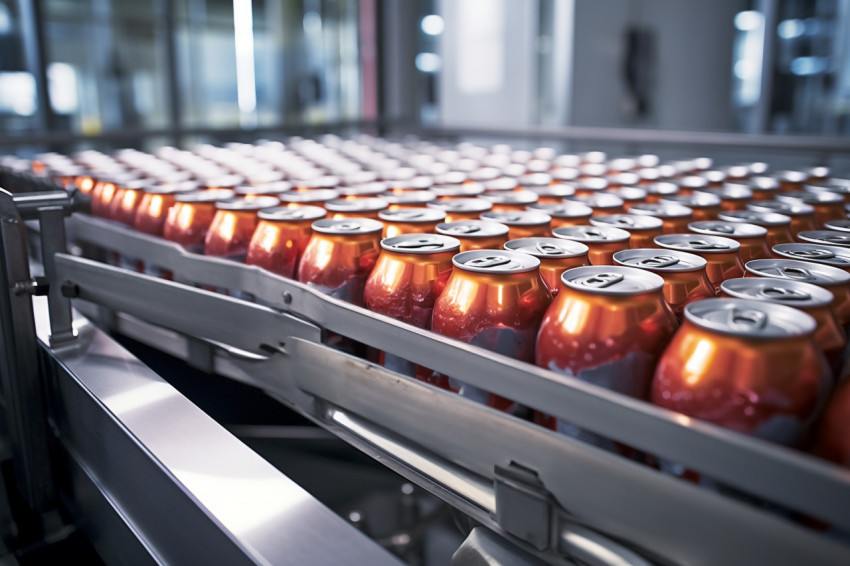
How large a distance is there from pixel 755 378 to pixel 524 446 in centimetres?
17

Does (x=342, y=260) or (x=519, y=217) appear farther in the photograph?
(x=519, y=217)

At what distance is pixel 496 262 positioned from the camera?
66 cm

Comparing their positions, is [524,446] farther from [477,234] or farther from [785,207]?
[785,207]

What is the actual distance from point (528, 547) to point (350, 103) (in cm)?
736

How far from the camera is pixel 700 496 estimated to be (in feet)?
1.39

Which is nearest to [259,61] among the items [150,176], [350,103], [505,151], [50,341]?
[350,103]

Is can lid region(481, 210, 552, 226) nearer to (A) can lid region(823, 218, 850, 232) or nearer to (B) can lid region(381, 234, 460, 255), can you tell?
(B) can lid region(381, 234, 460, 255)

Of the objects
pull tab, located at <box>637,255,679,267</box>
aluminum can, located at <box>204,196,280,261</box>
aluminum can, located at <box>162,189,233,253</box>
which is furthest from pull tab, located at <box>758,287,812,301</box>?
aluminum can, located at <box>162,189,233,253</box>

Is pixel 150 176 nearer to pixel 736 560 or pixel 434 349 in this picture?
pixel 434 349

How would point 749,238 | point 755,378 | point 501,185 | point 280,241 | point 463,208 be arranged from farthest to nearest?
1. point 501,185
2. point 463,208
3. point 280,241
4. point 749,238
5. point 755,378

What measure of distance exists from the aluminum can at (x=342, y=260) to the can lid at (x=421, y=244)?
0.18 ft

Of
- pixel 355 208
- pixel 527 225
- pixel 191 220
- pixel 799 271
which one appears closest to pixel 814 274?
pixel 799 271

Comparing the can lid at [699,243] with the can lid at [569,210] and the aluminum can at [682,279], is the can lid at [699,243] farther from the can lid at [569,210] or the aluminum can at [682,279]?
the can lid at [569,210]

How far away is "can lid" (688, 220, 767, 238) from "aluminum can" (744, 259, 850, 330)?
12 cm
